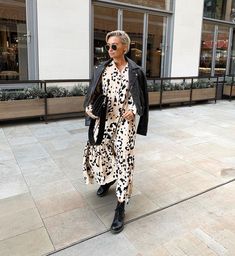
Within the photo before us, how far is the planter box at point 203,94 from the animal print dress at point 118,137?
18.8ft

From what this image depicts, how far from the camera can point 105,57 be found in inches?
271

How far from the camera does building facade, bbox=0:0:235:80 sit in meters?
5.75

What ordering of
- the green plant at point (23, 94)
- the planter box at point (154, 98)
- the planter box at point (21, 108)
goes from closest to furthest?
1. the planter box at point (21, 108)
2. the green plant at point (23, 94)
3. the planter box at point (154, 98)

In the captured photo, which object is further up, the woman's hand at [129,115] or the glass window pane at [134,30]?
the glass window pane at [134,30]

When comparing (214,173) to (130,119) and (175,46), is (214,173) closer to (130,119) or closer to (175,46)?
(130,119)

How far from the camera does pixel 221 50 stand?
9.50m

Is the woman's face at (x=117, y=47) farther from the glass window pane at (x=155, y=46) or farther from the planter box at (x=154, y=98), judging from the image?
the glass window pane at (x=155, y=46)

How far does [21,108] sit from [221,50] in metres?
7.23

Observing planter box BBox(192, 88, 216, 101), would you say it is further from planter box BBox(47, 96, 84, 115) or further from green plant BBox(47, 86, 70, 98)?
green plant BBox(47, 86, 70, 98)

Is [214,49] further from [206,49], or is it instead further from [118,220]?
[118,220]

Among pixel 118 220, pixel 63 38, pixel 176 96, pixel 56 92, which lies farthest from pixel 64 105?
pixel 118 220

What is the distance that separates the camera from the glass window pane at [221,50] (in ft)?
30.7

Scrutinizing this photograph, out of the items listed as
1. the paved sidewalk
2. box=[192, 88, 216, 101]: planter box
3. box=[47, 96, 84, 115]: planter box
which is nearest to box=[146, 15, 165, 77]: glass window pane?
box=[192, 88, 216, 101]: planter box

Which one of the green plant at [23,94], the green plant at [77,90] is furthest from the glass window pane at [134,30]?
the green plant at [23,94]
